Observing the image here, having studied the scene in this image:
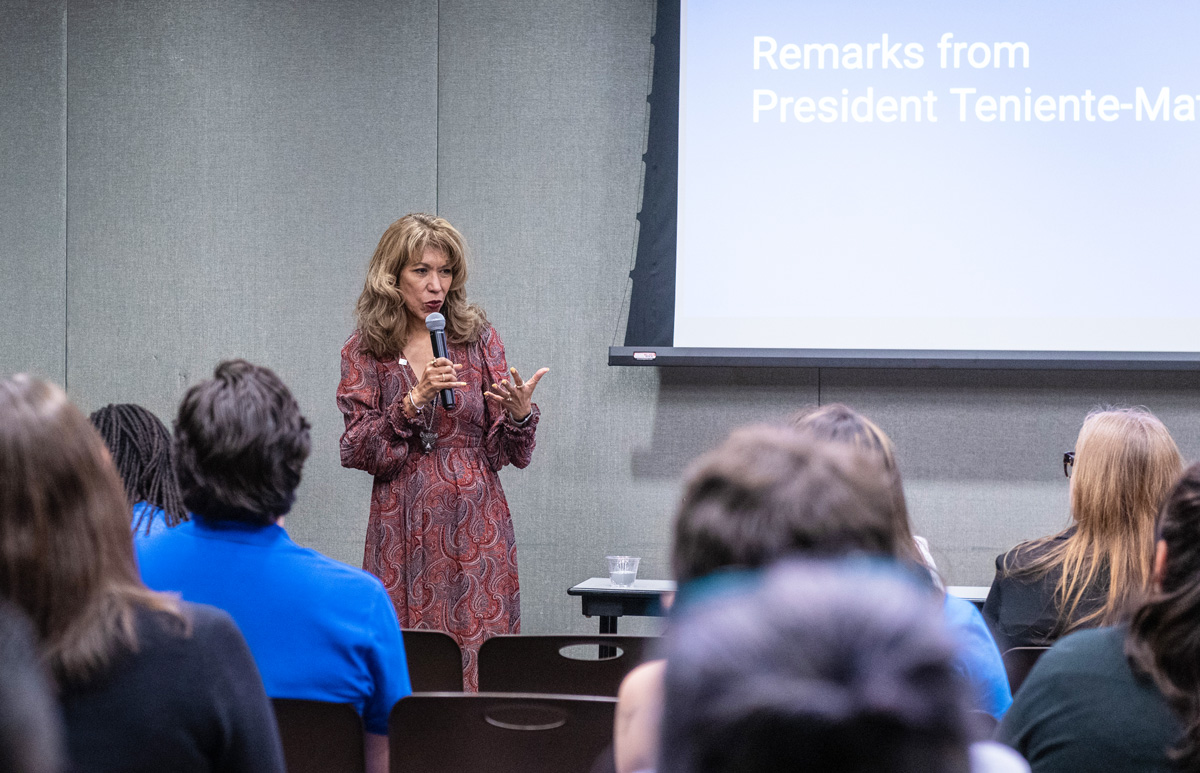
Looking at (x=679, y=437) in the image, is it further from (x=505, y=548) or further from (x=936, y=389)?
(x=505, y=548)

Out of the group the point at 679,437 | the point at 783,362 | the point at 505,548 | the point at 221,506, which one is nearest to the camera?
the point at 221,506

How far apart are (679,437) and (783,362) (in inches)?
21.6

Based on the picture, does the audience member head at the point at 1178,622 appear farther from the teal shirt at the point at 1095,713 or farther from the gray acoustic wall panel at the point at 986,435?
the gray acoustic wall panel at the point at 986,435

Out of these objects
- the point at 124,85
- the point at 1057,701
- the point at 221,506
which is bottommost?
the point at 1057,701

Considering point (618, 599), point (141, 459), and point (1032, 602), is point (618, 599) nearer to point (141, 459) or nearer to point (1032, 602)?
point (1032, 602)

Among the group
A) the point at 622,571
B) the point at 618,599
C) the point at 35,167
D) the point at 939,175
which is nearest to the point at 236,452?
the point at 618,599

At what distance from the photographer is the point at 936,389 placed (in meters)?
4.07

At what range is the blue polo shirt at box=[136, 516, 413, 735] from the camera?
152cm

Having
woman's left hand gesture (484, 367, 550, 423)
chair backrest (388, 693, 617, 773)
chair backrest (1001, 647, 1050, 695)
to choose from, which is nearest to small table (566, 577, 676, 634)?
woman's left hand gesture (484, 367, 550, 423)

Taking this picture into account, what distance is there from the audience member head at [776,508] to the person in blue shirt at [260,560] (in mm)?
926

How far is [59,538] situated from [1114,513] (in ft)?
6.27

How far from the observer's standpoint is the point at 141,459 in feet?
6.55

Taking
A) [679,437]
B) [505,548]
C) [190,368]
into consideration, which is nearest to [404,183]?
[190,368]

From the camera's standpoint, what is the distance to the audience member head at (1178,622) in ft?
3.73
